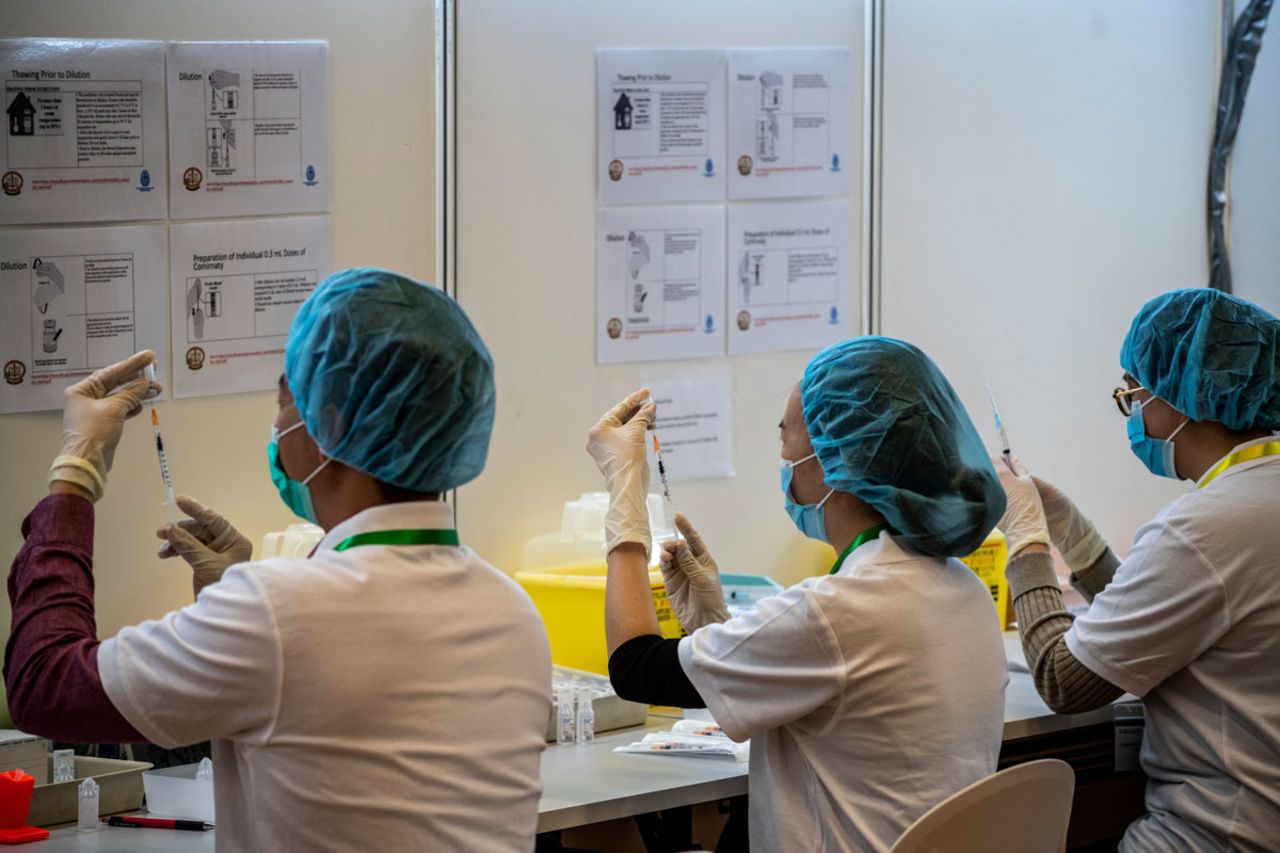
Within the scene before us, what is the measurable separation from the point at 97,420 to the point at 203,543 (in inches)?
14.8

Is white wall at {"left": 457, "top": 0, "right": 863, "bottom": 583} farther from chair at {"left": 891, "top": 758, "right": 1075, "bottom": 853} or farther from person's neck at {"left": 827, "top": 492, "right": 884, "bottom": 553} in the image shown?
chair at {"left": 891, "top": 758, "right": 1075, "bottom": 853}

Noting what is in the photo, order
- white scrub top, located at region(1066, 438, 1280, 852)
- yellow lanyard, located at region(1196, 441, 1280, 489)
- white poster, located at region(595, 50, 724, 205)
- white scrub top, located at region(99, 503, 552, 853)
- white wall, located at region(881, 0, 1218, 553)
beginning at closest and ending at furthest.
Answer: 1. white scrub top, located at region(99, 503, 552, 853)
2. white scrub top, located at region(1066, 438, 1280, 852)
3. yellow lanyard, located at region(1196, 441, 1280, 489)
4. white poster, located at region(595, 50, 724, 205)
5. white wall, located at region(881, 0, 1218, 553)

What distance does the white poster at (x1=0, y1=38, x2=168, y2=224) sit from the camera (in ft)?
7.94

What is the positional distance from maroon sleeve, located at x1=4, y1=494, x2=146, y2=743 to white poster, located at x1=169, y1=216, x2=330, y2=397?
2.98 ft

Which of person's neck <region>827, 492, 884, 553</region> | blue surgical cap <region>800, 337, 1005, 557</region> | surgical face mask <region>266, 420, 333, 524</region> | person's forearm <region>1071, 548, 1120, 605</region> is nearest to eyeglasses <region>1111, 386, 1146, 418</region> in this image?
person's forearm <region>1071, 548, 1120, 605</region>

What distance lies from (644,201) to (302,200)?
2.54 feet

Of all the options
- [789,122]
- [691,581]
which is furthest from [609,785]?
[789,122]

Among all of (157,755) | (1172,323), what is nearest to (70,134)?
(157,755)

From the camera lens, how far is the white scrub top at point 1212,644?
2.10 metres

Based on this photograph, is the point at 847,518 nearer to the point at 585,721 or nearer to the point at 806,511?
the point at 806,511

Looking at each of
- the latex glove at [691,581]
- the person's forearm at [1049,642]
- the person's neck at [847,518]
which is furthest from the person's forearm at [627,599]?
the person's forearm at [1049,642]

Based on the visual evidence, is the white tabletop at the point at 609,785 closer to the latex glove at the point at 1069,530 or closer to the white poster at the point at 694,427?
the latex glove at the point at 1069,530

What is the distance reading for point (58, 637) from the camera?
157cm

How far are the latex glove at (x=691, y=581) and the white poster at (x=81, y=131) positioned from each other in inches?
43.0
